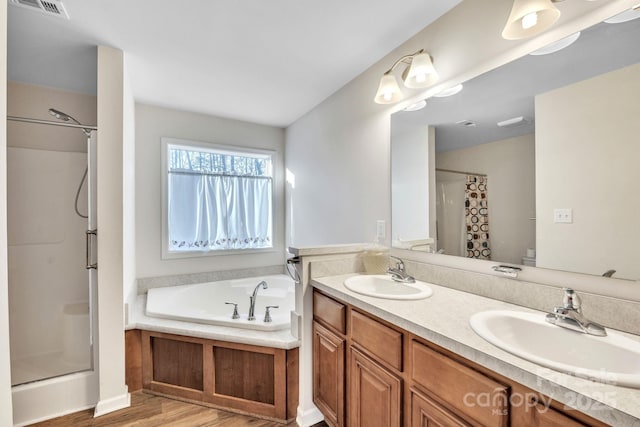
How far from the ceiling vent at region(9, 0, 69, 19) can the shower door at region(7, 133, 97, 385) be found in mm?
846

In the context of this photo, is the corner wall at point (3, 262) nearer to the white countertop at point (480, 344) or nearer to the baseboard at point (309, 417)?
the white countertop at point (480, 344)

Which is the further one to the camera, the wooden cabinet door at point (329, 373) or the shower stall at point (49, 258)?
the shower stall at point (49, 258)

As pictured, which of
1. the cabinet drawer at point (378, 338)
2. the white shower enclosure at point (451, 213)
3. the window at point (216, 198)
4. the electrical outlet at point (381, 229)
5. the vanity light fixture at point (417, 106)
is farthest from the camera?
the window at point (216, 198)

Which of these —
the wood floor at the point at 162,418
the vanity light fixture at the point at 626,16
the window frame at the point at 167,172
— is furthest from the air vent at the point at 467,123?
the window frame at the point at 167,172

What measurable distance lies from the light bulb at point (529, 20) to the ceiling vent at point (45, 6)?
7.38ft

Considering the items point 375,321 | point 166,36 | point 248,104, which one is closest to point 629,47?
point 375,321

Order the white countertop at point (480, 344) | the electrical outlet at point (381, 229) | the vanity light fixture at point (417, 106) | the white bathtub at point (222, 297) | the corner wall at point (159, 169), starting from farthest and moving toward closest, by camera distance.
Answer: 1. the corner wall at point (159, 169)
2. the white bathtub at point (222, 297)
3. the electrical outlet at point (381, 229)
4. the vanity light fixture at point (417, 106)
5. the white countertop at point (480, 344)

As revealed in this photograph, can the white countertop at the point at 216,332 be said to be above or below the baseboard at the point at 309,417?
above

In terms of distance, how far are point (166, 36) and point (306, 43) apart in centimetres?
88

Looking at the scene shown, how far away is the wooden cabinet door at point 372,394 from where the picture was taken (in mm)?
1148

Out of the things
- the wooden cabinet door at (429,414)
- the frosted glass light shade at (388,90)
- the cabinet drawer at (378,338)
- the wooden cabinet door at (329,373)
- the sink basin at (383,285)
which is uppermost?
the frosted glass light shade at (388,90)

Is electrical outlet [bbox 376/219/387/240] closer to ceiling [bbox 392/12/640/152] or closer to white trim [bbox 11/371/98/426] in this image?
ceiling [bbox 392/12/640/152]

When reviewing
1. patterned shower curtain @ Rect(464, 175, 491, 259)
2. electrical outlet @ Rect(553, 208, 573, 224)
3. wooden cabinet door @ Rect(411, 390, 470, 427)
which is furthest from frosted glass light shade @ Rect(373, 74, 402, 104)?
wooden cabinet door @ Rect(411, 390, 470, 427)

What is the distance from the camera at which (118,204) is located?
193cm
